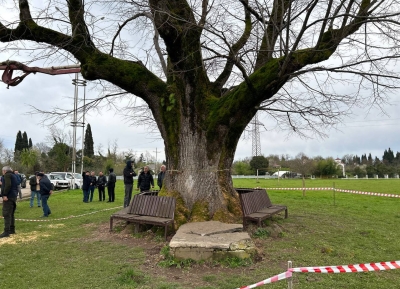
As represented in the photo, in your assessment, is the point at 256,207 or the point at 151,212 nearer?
the point at 151,212

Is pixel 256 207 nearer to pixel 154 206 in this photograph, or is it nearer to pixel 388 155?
pixel 154 206

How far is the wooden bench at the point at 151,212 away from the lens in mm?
7826

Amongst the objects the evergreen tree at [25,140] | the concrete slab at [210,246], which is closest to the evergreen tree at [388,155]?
the evergreen tree at [25,140]

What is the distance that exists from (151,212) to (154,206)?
0.51 feet

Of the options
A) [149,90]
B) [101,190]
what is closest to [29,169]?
[101,190]

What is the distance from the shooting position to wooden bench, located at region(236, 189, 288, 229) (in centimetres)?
822

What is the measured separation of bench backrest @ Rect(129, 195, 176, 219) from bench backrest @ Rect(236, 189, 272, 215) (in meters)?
1.64

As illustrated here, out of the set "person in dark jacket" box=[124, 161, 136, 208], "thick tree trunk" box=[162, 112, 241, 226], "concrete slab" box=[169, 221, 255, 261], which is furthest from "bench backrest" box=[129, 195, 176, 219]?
"person in dark jacket" box=[124, 161, 136, 208]

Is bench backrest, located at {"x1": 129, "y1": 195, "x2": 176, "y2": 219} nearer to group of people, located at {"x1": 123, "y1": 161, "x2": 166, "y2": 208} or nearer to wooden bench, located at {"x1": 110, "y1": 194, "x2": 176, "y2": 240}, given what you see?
wooden bench, located at {"x1": 110, "y1": 194, "x2": 176, "y2": 240}

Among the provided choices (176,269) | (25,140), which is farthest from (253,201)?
(25,140)

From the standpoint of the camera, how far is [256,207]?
916cm

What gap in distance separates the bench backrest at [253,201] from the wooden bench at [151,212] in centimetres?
164

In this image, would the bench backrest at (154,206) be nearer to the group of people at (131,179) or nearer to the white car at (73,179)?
the group of people at (131,179)

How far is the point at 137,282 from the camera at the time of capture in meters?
5.18
